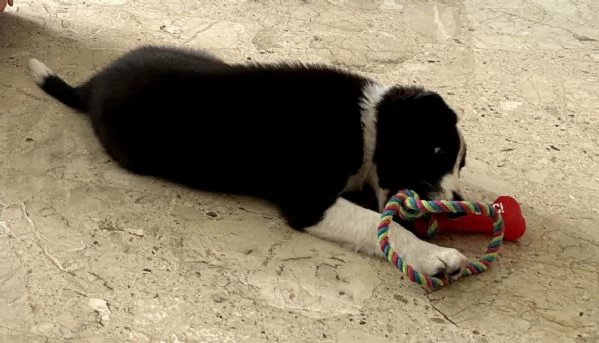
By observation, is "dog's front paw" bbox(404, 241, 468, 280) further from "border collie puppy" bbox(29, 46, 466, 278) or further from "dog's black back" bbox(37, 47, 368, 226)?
"dog's black back" bbox(37, 47, 368, 226)

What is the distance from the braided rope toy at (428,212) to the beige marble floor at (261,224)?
0.17ft

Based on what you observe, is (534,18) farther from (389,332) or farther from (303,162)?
(389,332)

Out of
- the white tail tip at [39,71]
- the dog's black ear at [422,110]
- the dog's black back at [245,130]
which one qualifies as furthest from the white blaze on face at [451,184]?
the white tail tip at [39,71]

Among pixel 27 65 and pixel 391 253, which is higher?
pixel 391 253

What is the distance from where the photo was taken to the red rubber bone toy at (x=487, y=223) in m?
2.42

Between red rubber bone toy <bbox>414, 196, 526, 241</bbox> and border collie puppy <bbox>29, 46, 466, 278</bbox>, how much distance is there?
0.12 meters

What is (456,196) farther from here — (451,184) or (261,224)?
(261,224)

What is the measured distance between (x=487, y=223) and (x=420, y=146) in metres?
0.36

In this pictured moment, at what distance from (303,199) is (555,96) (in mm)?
1644

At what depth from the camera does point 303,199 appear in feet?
8.04

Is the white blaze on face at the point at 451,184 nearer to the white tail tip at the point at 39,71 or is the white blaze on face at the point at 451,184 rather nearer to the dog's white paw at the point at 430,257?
the dog's white paw at the point at 430,257

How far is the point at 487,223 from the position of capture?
247cm

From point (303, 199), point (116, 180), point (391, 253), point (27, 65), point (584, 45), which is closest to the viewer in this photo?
point (391, 253)

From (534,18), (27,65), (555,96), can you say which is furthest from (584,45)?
(27,65)
